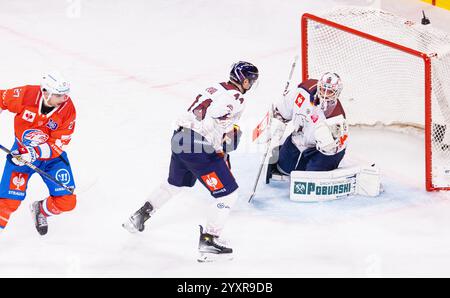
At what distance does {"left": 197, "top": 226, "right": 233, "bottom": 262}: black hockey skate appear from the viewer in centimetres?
522

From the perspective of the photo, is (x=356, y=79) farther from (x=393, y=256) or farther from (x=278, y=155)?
(x=393, y=256)

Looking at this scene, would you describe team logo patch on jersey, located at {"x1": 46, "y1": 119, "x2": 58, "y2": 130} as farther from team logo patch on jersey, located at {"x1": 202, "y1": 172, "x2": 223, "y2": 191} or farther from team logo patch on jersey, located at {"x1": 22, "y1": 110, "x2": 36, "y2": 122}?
team logo patch on jersey, located at {"x1": 202, "y1": 172, "x2": 223, "y2": 191}

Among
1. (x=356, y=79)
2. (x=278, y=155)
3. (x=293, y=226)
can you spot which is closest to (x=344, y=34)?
(x=356, y=79)

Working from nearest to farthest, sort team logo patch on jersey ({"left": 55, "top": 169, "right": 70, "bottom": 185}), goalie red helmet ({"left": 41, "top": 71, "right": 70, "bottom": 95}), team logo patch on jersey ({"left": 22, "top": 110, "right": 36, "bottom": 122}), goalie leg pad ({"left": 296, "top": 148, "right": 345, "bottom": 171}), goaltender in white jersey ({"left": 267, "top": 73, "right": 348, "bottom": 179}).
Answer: goalie red helmet ({"left": 41, "top": 71, "right": 70, "bottom": 95}), team logo patch on jersey ({"left": 22, "top": 110, "right": 36, "bottom": 122}), team logo patch on jersey ({"left": 55, "top": 169, "right": 70, "bottom": 185}), goaltender in white jersey ({"left": 267, "top": 73, "right": 348, "bottom": 179}), goalie leg pad ({"left": 296, "top": 148, "right": 345, "bottom": 171})

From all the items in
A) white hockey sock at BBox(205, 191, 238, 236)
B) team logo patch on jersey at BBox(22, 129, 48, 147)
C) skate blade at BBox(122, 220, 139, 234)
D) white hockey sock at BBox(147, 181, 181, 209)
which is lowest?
skate blade at BBox(122, 220, 139, 234)

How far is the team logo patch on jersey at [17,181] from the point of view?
5297 mm

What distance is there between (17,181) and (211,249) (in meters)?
0.97

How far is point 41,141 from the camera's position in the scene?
5.29m

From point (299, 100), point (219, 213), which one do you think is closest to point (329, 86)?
point (299, 100)

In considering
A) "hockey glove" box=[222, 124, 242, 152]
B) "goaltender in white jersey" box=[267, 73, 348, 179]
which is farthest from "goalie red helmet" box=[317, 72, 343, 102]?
"hockey glove" box=[222, 124, 242, 152]

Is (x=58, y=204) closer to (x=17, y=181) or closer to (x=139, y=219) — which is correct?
(x=17, y=181)

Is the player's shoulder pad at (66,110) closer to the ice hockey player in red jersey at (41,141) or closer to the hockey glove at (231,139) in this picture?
the ice hockey player in red jersey at (41,141)

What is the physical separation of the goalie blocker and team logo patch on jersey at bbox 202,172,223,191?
0.71m

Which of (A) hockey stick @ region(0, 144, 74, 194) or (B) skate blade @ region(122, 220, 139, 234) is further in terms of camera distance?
(B) skate blade @ region(122, 220, 139, 234)
